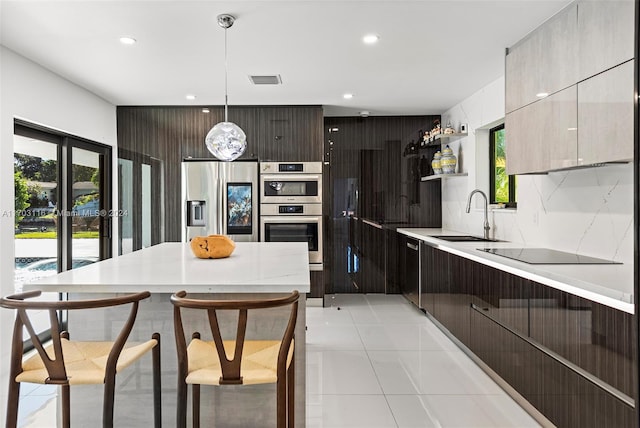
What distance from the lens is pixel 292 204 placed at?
526 centimetres

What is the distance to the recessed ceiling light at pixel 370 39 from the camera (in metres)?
3.11

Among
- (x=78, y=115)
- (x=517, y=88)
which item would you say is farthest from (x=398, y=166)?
(x=78, y=115)

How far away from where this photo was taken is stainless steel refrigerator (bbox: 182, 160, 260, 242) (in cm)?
519

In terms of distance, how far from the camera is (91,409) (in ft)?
7.01

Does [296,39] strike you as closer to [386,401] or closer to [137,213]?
[386,401]

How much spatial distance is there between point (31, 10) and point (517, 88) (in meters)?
3.19

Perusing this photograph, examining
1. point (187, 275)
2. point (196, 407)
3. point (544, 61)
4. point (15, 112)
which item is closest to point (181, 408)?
point (196, 407)

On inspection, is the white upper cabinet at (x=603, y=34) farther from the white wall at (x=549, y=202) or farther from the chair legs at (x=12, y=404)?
the chair legs at (x=12, y=404)

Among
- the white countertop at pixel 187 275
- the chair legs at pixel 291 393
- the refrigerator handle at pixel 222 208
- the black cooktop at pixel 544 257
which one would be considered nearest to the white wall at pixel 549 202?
the black cooktop at pixel 544 257

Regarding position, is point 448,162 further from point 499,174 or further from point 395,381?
point 395,381

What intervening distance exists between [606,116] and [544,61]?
29.2 inches

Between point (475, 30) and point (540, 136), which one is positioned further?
point (475, 30)

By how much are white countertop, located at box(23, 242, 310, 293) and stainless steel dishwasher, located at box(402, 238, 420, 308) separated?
2.25 metres

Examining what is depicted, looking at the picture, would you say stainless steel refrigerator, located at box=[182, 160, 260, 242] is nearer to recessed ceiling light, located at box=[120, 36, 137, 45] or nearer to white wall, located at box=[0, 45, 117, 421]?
Answer: white wall, located at box=[0, 45, 117, 421]
